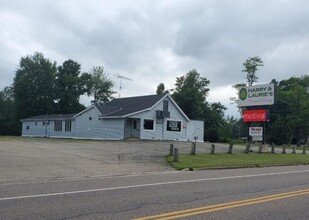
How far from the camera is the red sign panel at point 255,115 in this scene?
119ft

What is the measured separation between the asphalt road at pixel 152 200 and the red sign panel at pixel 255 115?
22.4 m

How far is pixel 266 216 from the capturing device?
842cm

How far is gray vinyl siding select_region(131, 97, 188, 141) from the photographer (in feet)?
159

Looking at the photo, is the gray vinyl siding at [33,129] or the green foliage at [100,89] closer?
the gray vinyl siding at [33,129]

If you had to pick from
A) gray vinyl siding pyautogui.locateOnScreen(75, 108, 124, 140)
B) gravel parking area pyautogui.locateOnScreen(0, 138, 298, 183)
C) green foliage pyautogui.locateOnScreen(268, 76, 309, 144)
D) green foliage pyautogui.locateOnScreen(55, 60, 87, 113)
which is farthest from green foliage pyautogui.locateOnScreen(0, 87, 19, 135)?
gravel parking area pyautogui.locateOnScreen(0, 138, 298, 183)

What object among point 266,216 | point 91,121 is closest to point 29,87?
point 91,121

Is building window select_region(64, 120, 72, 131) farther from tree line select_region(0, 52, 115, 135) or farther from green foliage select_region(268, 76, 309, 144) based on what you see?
green foliage select_region(268, 76, 309, 144)

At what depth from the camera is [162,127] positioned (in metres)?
50.4

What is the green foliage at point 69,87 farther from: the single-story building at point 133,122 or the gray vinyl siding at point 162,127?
the gray vinyl siding at point 162,127

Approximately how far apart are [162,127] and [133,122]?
350 centimetres

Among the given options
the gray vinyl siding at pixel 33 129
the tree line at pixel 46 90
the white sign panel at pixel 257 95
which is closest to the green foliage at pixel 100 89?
the tree line at pixel 46 90

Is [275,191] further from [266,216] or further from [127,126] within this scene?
[127,126]

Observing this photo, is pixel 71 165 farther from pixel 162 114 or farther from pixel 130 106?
pixel 130 106

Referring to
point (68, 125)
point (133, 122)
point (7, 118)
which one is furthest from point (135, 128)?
point (7, 118)
